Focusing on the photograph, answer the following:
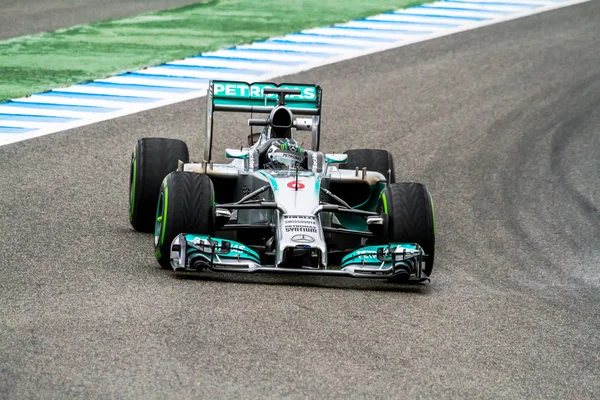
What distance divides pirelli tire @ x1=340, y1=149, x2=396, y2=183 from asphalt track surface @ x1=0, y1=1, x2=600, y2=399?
97 cm

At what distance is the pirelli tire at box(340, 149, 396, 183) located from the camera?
12625 millimetres

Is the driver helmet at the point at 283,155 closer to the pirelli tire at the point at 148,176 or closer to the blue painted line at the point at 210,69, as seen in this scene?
the pirelli tire at the point at 148,176

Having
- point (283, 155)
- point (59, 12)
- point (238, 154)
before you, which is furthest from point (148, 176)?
point (59, 12)

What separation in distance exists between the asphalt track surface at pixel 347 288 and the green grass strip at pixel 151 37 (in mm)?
2613

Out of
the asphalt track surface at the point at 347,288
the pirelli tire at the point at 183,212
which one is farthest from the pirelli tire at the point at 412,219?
the pirelli tire at the point at 183,212

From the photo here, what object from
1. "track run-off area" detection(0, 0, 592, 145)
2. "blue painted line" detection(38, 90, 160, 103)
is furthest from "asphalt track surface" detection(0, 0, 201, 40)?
"blue painted line" detection(38, 90, 160, 103)

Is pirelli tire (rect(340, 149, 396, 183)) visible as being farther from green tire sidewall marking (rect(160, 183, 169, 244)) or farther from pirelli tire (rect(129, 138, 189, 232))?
green tire sidewall marking (rect(160, 183, 169, 244))

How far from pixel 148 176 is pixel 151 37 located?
10.4 metres

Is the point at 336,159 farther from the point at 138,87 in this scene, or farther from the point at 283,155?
the point at 138,87

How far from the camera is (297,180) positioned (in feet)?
34.8

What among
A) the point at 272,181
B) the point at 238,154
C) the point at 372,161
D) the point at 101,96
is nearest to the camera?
the point at 272,181

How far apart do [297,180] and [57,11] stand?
14.4 metres

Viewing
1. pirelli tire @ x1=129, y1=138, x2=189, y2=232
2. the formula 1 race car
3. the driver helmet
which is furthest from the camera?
pirelli tire @ x1=129, y1=138, x2=189, y2=232

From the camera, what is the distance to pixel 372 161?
12641 mm
